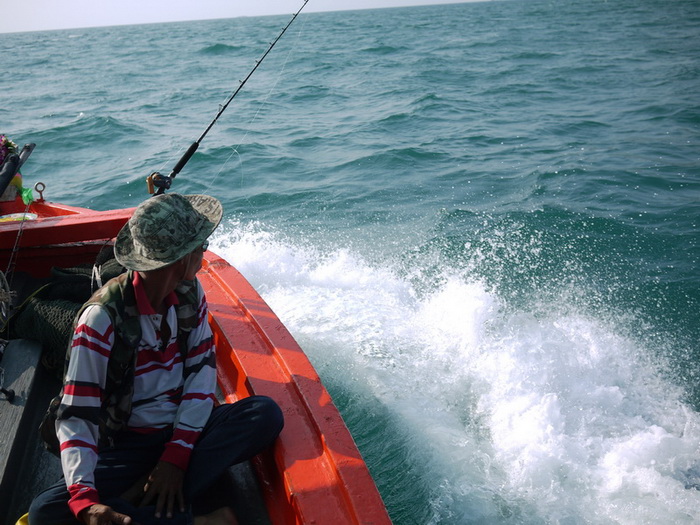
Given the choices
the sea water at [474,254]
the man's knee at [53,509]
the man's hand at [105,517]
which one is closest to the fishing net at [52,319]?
the man's knee at [53,509]

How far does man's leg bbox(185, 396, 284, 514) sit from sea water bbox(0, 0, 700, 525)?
1.29 meters

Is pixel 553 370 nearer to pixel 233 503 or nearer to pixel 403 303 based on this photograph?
pixel 403 303

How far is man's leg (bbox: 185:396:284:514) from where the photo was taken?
6.22 feet

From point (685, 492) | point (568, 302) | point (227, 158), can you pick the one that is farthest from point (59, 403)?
point (227, 158)

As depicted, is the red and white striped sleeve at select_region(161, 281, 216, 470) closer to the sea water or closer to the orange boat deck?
the orange boat deck

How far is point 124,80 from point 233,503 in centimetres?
1883

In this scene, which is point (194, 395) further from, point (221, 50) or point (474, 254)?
point (221, 50)

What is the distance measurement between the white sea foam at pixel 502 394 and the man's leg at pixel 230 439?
135cm

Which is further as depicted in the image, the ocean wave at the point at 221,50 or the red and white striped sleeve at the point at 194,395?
the ocean wave at the point at 221,50

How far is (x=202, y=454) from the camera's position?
6.30 feet

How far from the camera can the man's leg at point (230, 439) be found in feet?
6.22

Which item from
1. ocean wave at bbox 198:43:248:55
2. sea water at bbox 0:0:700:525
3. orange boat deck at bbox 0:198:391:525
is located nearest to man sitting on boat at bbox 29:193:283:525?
orange boat deck at bbox 0:198:391:525

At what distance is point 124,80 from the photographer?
59.7 feet

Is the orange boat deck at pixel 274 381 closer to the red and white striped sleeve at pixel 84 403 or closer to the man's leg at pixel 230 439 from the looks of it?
the man's leg at pixel 230 439
